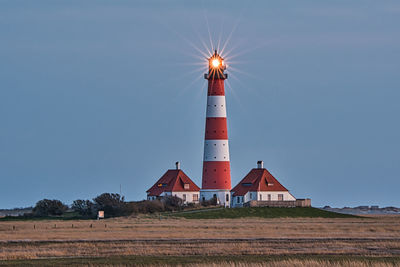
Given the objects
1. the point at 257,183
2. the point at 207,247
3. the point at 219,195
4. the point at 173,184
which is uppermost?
the point at 173,184

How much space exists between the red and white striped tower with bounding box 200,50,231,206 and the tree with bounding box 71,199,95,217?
1419cm

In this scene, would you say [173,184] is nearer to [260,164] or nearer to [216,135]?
[260,164]

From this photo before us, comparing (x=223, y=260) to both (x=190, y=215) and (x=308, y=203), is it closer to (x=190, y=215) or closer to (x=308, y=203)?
(x=190, y=215)

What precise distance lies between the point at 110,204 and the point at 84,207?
3711mm

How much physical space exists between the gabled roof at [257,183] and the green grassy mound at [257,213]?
19.7ft

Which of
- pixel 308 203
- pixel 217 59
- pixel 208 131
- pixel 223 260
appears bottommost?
pixel 223 260

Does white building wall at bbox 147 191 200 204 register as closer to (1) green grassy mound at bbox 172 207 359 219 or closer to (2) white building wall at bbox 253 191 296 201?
(2) white building wall at bbox 253 191 296 201

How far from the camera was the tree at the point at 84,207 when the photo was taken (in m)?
99.0

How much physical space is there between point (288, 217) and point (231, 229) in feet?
84.9

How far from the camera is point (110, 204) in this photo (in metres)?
98.8

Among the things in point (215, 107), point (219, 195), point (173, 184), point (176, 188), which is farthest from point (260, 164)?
point (215, 107)

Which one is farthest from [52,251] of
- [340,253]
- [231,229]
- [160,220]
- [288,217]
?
[288,217]

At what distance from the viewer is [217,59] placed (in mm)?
94562

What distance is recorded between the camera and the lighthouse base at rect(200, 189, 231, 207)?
311ft
